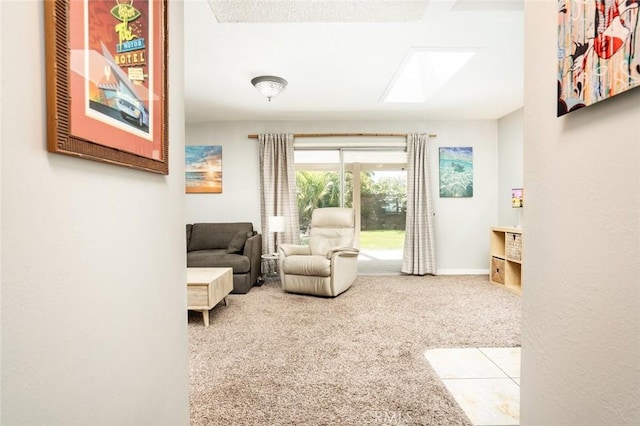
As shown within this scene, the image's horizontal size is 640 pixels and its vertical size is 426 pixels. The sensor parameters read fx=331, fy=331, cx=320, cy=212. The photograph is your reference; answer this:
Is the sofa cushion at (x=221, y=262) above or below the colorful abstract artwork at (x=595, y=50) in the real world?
below

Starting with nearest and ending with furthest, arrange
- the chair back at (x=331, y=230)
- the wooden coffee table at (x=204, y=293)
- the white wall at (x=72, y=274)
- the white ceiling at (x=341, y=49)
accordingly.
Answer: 1. the white wall at (x=72, y=274)
2. the white ceiling at (x=341, y=49)
3. the wooden coffee table at (x=204, y=293)
4. the chair back at (x=331, y=230)

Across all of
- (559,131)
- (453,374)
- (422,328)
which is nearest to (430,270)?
(422,328)

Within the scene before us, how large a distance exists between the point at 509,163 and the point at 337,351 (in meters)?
4.01

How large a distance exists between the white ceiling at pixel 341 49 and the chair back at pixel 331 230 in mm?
1456

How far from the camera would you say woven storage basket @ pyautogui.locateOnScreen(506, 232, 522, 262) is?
159 inches

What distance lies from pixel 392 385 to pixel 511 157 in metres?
4.12

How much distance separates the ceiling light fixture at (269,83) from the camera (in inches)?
130

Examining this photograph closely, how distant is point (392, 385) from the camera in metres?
1.92

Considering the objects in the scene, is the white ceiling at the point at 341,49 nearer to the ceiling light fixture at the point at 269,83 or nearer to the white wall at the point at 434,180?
the ceiling light fixture at the point at 269,83

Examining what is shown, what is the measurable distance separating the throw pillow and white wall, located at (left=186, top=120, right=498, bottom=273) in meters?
0.83

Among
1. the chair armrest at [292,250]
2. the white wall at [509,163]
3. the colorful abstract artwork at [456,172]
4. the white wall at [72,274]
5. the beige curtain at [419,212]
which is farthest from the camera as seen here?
the colorful abstract artwork at [456,172]

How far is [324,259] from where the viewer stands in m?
3.83

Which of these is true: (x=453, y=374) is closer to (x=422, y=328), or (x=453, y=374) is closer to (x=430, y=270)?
(x=422, y=328)

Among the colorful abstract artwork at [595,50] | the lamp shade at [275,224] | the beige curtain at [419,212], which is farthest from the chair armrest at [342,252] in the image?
the colorful abstract artwork at [595,50]
